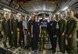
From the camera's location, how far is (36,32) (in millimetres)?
9141

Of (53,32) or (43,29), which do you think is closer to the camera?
(53,32)

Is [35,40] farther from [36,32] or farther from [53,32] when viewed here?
[53,32]

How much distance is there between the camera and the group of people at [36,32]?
327 inches

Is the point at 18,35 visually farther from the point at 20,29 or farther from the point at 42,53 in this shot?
the point at 42,53

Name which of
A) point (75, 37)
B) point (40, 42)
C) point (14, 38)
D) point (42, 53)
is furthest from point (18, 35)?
point (75, 37)

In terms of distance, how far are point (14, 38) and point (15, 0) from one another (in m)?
2.81

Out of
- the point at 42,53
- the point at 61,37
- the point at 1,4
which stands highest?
the point at 1,4

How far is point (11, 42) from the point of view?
976 cm

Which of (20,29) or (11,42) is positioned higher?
(20,29)

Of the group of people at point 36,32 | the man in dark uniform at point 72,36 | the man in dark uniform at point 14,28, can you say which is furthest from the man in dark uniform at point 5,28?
the man in dark uniform at point 72,36

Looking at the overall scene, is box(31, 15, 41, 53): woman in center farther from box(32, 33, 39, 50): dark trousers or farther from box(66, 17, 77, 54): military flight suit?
box(66, 17, 77, 54): military flight suit

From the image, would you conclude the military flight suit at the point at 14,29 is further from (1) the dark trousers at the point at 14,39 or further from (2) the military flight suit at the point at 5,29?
(2) the military flight suit at the point at 5,29

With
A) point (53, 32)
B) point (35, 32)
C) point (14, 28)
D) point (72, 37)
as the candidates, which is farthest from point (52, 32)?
point (14, 28)

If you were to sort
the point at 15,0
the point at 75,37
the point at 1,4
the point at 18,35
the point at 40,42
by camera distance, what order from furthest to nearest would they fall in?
the point at 15,0 → the point at 18,35 → the point at 40,42 → the point at 1,4 → the point at 75,37
